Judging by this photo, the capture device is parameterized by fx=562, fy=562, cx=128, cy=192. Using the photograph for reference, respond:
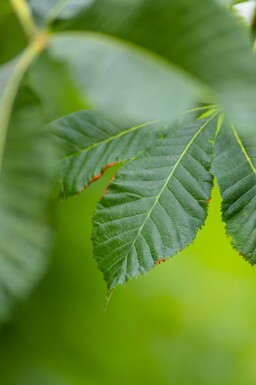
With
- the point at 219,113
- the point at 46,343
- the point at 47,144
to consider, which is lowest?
the point at 46,343

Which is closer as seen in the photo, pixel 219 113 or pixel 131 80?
pixel 131 80

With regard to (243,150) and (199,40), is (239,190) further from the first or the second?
(199,40)

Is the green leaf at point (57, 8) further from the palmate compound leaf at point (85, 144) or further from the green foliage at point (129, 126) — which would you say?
the palmate compound leaf at point (85, 144)

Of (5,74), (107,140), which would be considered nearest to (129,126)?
(107,140)

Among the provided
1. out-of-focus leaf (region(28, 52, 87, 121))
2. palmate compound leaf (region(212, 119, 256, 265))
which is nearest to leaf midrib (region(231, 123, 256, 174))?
palmate compound leaf (region(212, 119, 256, 265))

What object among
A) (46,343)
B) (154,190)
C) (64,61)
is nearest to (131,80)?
(64,61)

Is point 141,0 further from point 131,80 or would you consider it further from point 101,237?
point 101,237

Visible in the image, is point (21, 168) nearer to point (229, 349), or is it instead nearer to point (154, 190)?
point (154, 190)

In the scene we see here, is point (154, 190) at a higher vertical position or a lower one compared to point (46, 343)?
higher
